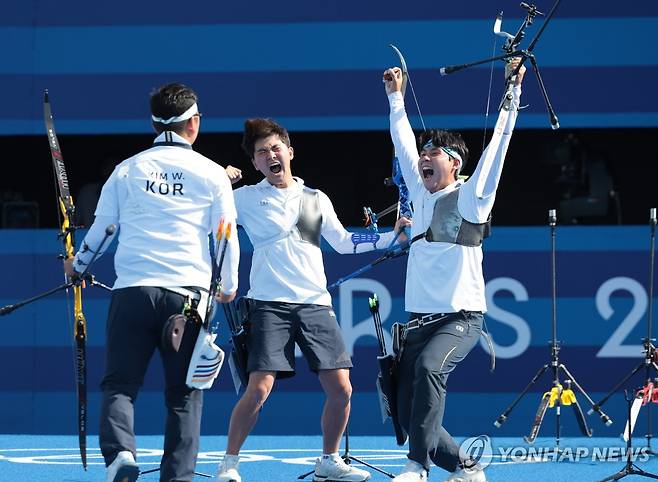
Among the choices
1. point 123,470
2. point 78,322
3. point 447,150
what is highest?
point 447,150

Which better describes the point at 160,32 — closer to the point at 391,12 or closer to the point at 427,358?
the point at 391,12

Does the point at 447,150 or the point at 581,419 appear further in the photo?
the point at 581,419

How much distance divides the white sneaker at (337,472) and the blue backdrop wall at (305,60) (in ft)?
10.8

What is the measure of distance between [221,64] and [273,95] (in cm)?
45

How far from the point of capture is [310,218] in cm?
634

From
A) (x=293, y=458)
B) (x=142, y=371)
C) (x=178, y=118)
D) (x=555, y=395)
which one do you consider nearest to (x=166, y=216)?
(x=178, y=118)

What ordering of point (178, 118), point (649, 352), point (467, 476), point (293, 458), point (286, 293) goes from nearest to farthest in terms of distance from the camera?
1. point (178, 118)
2. point (467, 476)
3. point (286, 293)
4. point (293, 458)
5. point (649, 352)

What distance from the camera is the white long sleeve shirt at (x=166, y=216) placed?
4.98 m

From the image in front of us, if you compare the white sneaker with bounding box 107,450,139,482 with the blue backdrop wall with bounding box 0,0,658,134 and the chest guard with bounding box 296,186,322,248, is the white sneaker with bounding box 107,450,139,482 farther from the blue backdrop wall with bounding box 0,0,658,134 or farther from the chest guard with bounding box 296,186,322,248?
the blue backdrop wall with bounding box 0,0,658,134

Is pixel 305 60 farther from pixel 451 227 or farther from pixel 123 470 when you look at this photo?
pixel 123 470

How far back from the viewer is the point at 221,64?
29.4ft

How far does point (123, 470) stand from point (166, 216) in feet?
3.42

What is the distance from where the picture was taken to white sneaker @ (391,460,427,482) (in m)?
5.41

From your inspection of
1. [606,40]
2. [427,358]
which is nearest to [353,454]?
[427,358]
